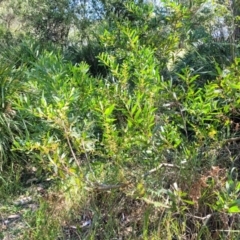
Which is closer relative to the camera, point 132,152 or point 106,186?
point 106,186

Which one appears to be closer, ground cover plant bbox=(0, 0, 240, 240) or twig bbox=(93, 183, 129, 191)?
ground cover plant bbox=(0, 0, 240, 240)

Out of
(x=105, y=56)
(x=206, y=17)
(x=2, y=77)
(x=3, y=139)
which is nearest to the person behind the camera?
(x=105, y=56)

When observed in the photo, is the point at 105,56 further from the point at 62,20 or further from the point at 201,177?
A: the point at 62,20

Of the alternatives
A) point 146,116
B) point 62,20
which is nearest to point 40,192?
point 146,116

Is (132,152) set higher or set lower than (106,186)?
higher

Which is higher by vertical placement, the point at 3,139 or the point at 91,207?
the point at 3,139

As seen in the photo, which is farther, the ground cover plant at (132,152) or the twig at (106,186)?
the twig at (106,186)

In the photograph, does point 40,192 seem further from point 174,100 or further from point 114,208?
point 174,100

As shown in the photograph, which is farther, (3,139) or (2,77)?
(2,77)

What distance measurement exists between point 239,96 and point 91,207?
1386mm

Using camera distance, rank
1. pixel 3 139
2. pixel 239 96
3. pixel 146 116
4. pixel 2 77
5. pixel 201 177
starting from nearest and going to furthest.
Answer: pixel 146 116, pixel 239 96, pixel 201 177, pixel 3 139, pixel 2 77

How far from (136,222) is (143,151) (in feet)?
1.88

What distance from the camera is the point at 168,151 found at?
2521 millimetres

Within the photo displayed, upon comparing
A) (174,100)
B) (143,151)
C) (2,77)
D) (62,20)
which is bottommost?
(143,151)
